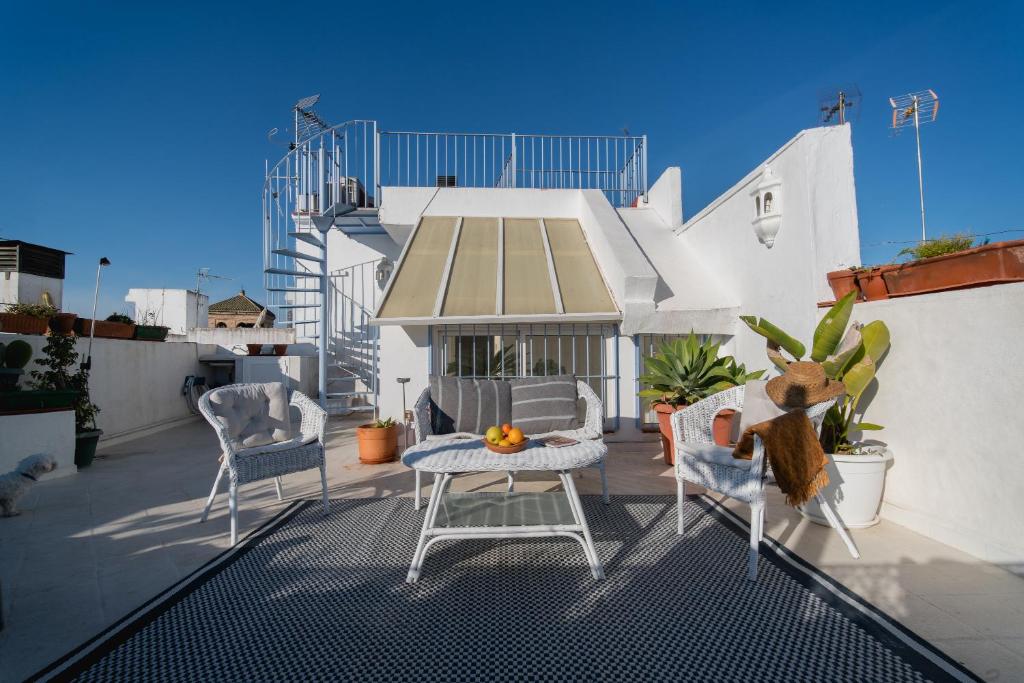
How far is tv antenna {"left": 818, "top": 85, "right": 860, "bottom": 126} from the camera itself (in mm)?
4816

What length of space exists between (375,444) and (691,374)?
152 inches

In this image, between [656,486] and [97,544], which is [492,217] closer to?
[656,486]

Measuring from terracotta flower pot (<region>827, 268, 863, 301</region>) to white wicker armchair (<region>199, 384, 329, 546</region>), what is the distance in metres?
4.66

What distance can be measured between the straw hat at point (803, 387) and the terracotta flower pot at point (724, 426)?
1.63 meters

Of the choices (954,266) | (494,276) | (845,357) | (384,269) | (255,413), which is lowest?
(255,413)

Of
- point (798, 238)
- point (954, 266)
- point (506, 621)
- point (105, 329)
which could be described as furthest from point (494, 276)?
point (105, 329)

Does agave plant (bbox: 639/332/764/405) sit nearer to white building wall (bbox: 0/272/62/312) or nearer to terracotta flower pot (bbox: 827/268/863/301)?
terracotta flower pot (bbox: 827/268/863/301)

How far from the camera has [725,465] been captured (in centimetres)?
304

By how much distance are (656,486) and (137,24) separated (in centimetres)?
1069

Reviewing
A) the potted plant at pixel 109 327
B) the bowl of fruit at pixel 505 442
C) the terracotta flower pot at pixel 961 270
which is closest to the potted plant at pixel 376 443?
the bowl of fruit at pixel 505 442

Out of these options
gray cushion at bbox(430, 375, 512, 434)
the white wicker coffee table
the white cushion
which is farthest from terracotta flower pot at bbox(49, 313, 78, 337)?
the white cushion

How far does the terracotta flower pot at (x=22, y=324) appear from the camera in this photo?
18.9ft

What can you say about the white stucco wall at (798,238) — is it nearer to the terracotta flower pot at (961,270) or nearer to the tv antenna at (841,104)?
the tv antenna at (841,104)

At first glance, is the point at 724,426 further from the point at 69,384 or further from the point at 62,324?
Answer: the point at 62,324
